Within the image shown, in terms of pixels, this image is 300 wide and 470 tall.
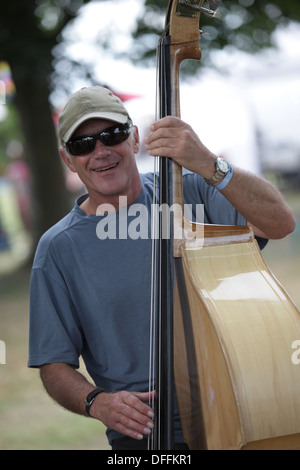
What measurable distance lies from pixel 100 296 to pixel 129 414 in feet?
1.60

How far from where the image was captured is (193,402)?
1.74 m

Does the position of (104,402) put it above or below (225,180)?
below

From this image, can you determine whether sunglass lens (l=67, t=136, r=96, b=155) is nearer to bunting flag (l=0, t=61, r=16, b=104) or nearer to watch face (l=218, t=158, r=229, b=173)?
watch face (l=218, t=158, r=229, b=173)

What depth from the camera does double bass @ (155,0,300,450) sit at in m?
1.60

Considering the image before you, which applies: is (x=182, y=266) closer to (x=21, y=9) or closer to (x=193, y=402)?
(x=193, y=402)

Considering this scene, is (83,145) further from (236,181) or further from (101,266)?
(236,181)

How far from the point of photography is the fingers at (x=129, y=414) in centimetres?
173

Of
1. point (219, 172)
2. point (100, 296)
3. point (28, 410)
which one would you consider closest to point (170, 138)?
point (219, 172)

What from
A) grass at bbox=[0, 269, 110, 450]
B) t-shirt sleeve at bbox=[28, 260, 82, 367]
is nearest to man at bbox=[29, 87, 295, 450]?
t-shirt sleeve at bbox=[28, 260, 82, 367]

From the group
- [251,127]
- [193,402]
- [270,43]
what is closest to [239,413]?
[193,402]

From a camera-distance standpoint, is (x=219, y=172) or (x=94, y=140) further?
(x=94, y=140)

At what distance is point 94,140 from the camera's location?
2105 mm

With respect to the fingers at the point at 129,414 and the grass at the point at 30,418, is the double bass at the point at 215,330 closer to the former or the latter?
the fingers at the point at 129,414

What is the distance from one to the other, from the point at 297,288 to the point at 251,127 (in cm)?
1053
